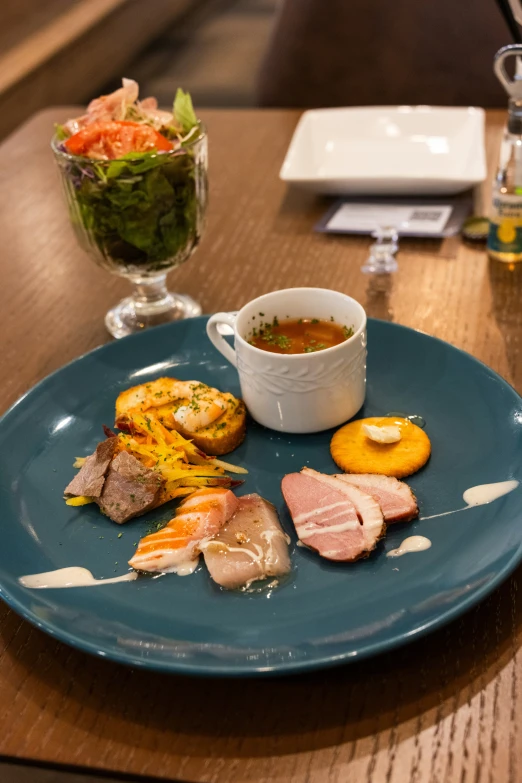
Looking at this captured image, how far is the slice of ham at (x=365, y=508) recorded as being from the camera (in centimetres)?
91

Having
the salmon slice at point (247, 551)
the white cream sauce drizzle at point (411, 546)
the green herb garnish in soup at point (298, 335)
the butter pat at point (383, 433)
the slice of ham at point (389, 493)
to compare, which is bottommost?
the white cream sauce drizzle at point (411, 546)

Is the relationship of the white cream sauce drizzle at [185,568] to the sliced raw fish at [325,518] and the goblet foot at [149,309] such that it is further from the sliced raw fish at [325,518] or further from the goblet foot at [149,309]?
the goblet foot at [149,309]

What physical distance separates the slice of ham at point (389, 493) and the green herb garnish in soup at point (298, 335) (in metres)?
0.25

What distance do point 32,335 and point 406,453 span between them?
81cm

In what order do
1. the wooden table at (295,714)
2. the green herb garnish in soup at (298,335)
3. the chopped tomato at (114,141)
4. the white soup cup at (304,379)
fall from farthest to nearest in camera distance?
the chopped tomato at (114,141)
the green herb garnish in soup at (298,335)
the white soup cup at (304,379)
the wooden table at (295,714)

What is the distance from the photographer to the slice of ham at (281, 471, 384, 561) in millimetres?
901

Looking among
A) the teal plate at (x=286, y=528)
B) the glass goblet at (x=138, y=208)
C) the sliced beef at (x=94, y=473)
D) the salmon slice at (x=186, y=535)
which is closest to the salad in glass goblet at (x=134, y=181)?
the glass goblet at (x=138, y=208)

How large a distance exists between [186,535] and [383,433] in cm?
31

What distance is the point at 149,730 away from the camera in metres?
0.76

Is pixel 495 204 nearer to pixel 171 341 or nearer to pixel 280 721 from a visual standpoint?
pixel 171 341

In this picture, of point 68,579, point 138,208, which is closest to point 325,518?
point 68,579

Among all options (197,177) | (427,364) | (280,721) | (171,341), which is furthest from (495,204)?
(280,721)

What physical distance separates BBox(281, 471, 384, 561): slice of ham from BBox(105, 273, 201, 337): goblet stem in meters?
0.61

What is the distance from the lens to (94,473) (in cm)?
104
